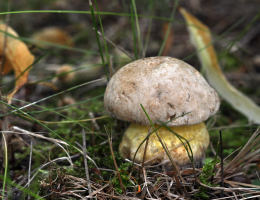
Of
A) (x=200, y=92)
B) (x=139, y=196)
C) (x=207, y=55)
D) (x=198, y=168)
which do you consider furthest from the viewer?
(x=207, y=55)

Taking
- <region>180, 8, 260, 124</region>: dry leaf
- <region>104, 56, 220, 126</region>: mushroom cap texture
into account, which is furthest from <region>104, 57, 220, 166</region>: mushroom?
<region>180, 8, 260, 124</region>: dry leaf

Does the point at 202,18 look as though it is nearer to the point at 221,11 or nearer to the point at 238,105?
the point at 221,11

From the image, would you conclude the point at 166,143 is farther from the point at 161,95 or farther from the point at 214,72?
the point at 214,72

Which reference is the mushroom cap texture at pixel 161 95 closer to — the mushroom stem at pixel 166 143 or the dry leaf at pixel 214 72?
the mushroom stem at pixel 166 143

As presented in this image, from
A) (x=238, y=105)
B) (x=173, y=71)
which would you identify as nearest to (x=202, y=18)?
(x=238, y=105)

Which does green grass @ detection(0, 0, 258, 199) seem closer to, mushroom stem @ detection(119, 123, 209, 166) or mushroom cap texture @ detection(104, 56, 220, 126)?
mushroom stem @ detection(119, 123, 209, 166)

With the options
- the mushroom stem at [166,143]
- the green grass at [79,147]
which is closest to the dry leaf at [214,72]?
the green grass at [79,147]

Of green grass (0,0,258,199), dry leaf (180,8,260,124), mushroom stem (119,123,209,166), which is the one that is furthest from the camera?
dry leaf (180,8,260,124)
